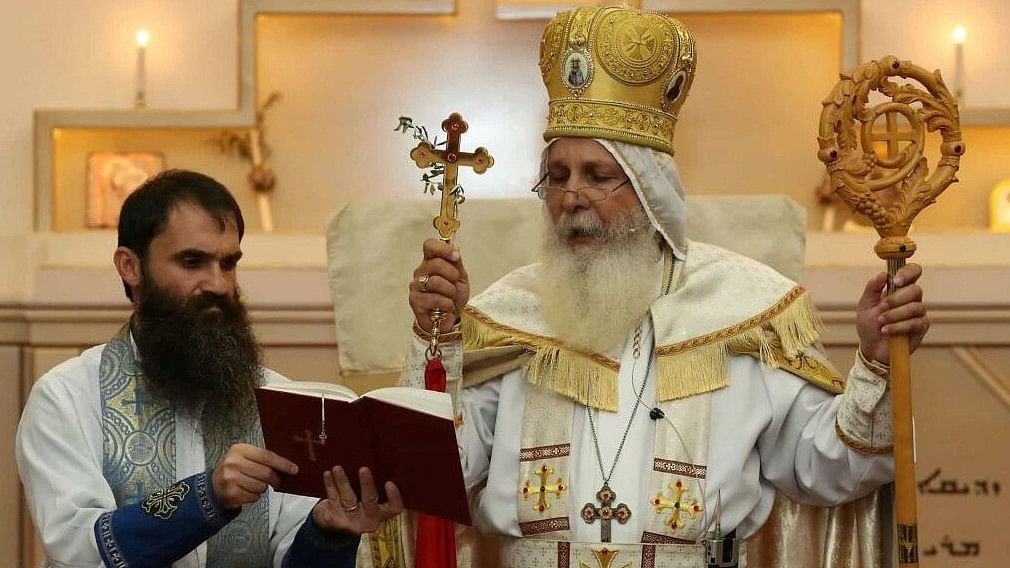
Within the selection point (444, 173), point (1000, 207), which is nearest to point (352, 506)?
point (444, 173)

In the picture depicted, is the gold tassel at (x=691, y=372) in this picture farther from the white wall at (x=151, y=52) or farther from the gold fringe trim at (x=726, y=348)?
the white wall at (x=151, y=52)

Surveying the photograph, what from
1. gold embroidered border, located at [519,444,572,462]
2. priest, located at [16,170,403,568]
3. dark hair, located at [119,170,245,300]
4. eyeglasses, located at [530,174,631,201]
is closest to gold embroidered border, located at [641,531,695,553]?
gold embroidered border, located at [519,444,572,462]

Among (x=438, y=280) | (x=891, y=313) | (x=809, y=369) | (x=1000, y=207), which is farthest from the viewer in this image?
(x=1000, y=207)

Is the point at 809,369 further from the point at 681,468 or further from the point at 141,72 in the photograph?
the point at 141,72

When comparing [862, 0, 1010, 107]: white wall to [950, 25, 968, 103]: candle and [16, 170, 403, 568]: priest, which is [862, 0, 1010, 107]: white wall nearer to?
[950, 25, 968, 103]: candle

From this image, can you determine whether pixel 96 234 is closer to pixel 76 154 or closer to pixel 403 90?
pixel 76 154

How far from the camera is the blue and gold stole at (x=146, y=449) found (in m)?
4.07

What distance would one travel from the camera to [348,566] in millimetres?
4062

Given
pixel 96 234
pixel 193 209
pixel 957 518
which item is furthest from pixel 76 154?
pixel 957 518

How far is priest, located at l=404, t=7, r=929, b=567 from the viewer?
4.28 m

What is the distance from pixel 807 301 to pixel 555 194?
80cm

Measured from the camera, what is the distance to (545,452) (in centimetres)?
441

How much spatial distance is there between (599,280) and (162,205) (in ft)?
4.11

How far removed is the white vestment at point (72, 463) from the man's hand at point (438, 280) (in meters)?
0.74
